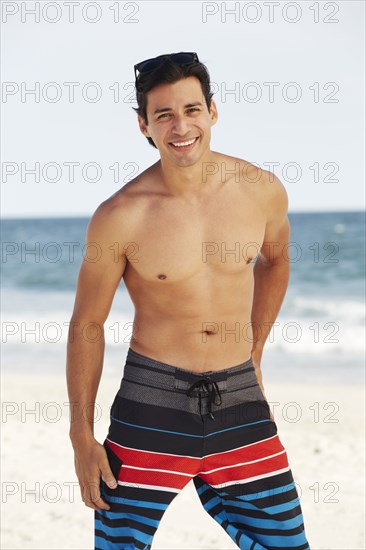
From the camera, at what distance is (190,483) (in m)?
5.25

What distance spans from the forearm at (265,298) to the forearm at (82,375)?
62 cm

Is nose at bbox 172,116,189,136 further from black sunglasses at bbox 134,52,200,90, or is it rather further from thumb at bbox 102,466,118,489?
thumb at bbox 102,466,118,489

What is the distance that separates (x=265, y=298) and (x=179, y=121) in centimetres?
75

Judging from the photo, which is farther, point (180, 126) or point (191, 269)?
point (191, 269)

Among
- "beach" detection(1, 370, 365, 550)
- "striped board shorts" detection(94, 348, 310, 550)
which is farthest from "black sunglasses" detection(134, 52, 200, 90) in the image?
"beach" detection(1, 370, 365, 550)

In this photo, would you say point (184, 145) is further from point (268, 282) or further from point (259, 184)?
point (268, 282)

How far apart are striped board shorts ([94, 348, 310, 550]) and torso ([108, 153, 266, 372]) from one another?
68 millimetres

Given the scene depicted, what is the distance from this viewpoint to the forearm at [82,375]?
2.47 meters

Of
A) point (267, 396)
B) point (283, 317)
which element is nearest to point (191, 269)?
point (267, 396)

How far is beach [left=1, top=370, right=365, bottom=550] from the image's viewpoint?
438 centimetres

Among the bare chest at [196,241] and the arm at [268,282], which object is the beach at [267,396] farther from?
the bare chest at [196,241]

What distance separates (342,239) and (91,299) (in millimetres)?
24745

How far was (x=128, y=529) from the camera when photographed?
7.93 ft

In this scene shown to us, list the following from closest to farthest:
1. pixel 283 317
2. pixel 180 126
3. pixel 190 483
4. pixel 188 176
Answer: pixel 180 126
pixel 188 176
pixel 190 483
pixel 283 317
